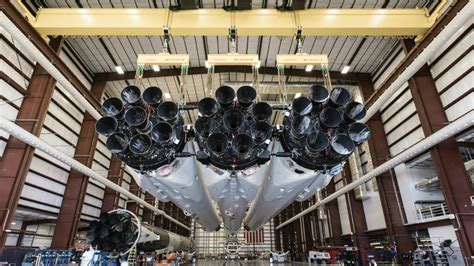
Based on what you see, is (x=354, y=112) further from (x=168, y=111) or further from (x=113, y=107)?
(x=113, y=107)

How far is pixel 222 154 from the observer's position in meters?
4.56

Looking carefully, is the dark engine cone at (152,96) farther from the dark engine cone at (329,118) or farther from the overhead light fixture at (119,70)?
the overhead light fixture at (119,70)

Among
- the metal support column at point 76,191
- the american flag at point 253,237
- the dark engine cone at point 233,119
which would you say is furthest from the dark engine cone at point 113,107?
the american flag at point 253,237

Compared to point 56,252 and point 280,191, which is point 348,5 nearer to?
point 280,191

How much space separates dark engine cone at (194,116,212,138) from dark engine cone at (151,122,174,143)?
456 millimetres

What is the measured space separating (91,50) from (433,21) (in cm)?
1755

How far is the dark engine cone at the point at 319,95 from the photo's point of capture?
4594mm

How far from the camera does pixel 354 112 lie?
4.66 metres

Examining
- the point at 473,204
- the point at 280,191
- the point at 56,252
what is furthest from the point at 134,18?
the point at 473,204

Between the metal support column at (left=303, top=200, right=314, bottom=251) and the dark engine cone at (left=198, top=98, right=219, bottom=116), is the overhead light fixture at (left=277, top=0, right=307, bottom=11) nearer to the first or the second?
the dark engine cone at (left=198, top=98, right=219, bottom=116)

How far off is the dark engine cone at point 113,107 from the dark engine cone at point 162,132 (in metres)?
0.77

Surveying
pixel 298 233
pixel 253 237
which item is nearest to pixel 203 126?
pixel 298 233

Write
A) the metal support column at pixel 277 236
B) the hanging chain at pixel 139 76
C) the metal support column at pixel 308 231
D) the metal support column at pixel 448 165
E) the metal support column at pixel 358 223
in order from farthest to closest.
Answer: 1. the metal support column at pixel 277 236
2. the metal support column at pixel 308 231
3. the metal support column at pixel 358 223
4. the metal support column at pixel 448 165
5. the hanging chain at pixel 139 76

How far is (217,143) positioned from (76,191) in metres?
15.1
